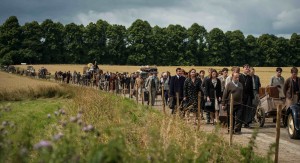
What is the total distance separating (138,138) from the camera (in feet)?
28.4

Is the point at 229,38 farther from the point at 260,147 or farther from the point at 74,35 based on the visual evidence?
the point at 260,147

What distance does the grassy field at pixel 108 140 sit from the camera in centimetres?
422

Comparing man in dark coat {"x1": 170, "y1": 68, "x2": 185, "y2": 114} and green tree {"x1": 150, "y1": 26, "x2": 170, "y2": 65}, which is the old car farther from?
green tree {"x1": 150, "y1": 26, "x2": 170, "y2": 65}

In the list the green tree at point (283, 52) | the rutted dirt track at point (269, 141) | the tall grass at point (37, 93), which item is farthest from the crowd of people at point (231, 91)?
the green tree at point (283, 52)

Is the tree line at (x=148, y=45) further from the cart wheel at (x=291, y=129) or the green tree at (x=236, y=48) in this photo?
the cart wheel at (x=291, y=129)

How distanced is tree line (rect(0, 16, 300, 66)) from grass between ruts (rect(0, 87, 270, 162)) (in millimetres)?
89804

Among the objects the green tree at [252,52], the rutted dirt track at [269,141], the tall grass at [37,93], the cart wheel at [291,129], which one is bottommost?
the tall grass at [37,93]

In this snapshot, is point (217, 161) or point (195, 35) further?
point (195, 35)

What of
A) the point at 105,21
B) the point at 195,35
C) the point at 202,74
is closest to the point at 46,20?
the point at 105,21

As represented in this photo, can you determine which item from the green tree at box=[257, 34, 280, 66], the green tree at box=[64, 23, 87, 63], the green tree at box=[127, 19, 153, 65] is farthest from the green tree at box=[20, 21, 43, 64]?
the green tree at box=[257, 34, 280, 66]

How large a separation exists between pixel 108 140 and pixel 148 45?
97.7m

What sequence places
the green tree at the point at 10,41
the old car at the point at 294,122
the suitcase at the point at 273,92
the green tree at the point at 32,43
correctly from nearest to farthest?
the old car at the point at 294,122
the suitcase at the point at 273,92
the green tree at the point at 10,41
the green tree at the point at 32,43

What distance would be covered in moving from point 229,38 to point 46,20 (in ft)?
156

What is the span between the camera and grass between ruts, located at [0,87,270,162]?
4.21m
